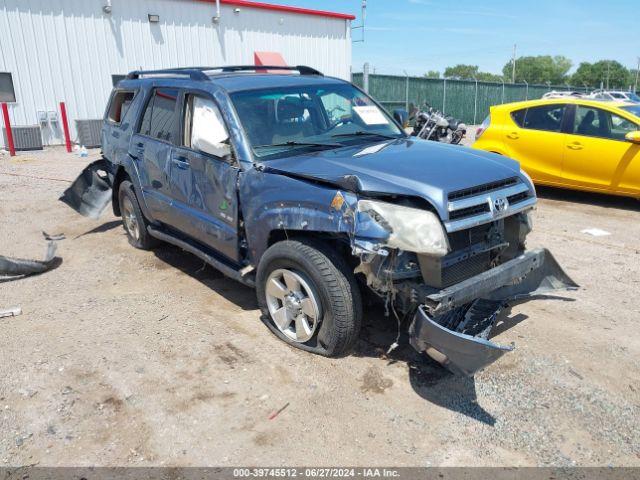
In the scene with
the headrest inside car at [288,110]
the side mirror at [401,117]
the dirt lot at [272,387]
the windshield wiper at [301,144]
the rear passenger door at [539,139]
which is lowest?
the dirt lot at [272,387]

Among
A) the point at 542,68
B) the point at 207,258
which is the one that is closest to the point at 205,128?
the point at 207,258

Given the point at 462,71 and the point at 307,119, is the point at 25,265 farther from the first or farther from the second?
the point at 462,71

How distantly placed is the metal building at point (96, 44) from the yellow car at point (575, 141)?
12387 mm

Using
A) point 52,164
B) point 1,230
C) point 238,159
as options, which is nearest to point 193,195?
point 238,159

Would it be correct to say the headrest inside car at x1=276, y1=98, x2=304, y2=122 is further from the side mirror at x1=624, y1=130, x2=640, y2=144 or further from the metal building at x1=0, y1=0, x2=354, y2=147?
the metal building at x1=0, y1=0, x2=354, y2=147

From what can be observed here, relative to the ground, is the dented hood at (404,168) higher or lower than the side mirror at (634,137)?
higher

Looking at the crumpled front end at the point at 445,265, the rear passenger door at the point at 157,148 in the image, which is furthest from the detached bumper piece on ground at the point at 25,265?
the crumpled front end at the point at 445,265

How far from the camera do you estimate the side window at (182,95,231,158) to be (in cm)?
411

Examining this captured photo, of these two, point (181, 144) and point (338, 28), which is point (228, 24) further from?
point (181, 144)

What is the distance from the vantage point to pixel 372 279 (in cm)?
327

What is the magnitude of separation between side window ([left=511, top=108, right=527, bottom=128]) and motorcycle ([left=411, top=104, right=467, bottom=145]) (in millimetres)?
1273

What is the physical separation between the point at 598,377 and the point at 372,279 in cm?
168

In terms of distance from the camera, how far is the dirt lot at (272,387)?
291 centimetres

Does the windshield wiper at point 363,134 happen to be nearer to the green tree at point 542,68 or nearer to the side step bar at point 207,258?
the side step bar at point 207,258
